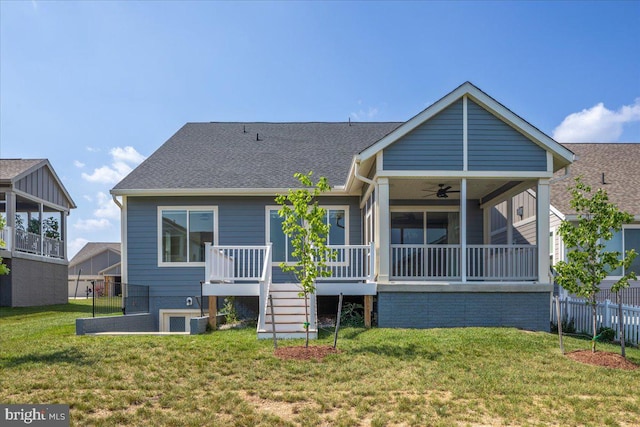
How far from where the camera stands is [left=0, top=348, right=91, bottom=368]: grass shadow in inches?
314

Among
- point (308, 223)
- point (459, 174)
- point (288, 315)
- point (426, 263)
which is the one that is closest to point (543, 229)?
point (459, 174)

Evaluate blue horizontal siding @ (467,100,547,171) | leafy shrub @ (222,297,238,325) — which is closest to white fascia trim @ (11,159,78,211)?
leafy shrub @ (222,297,238,325)

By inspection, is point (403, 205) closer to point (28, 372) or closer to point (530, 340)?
point (530, 340)

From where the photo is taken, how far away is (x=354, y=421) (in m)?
5.71

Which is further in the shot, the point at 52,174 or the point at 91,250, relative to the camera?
the point at 91,250

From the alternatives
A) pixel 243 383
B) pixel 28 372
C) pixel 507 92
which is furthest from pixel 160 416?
pixel 507 92

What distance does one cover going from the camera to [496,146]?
11625 millimetres

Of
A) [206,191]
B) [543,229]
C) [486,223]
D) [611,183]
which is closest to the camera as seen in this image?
[543,229]

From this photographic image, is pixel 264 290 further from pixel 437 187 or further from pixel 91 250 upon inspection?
pixel 91 250

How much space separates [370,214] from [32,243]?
51.0ft

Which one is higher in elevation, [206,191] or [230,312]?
[206,191]

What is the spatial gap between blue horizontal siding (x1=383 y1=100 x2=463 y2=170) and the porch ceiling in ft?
1.61

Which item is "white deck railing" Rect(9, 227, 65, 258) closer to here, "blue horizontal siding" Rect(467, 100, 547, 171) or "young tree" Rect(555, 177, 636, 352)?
"blue horizontal siding" Rect(467, 100, 547, 171)

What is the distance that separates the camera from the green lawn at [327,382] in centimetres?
591
